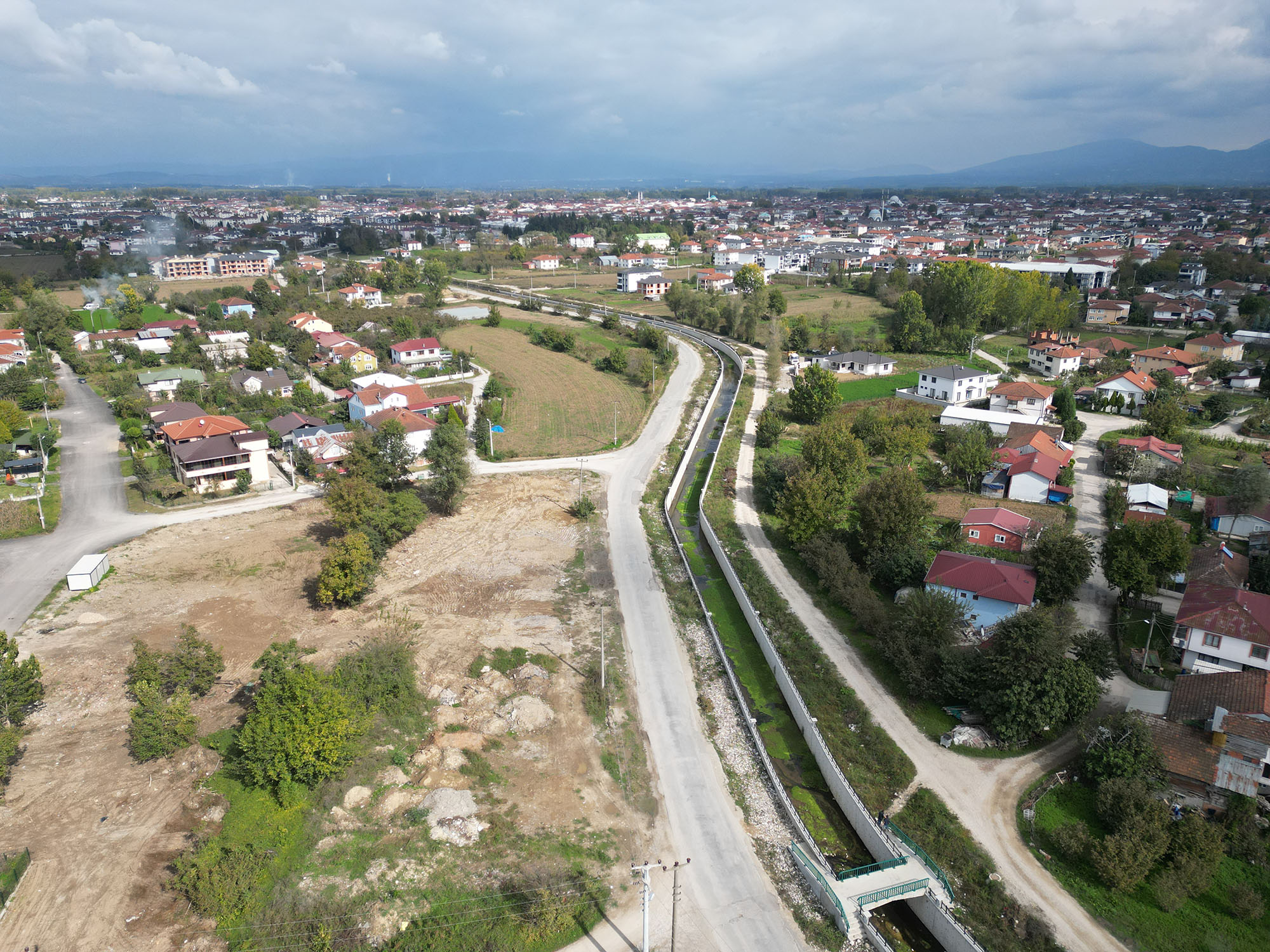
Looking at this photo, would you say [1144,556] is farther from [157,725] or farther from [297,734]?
[157,725]

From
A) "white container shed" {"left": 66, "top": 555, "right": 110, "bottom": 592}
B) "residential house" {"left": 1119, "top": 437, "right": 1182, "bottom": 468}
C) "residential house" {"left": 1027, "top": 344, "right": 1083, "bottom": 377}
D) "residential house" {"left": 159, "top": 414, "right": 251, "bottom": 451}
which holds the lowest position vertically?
"white container shed" {"left": 66, "top": 555, "right": 110, "bottom": 592}

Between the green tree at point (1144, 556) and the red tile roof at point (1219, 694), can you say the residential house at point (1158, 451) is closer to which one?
the green tree at point (1144, 556)

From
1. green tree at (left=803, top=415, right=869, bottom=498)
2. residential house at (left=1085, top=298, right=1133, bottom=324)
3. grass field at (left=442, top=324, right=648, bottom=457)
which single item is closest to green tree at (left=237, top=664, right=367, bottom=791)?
green tree at (left=803, top=415, right=869, bottom=498)

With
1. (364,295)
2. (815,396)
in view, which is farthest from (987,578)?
(364,295)

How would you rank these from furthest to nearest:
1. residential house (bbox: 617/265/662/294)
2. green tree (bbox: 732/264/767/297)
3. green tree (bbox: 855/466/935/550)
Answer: residential house (bbox: 617/265/662/294)
green tree (bbox: 732/264/767/297)
green tree (bbox: 855/466/935/550)

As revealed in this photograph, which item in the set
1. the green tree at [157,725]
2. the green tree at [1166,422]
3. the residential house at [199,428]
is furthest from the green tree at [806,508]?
the residential house at [199,428]

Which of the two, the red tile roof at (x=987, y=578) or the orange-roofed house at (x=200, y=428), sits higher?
the orange-roofed house at (x=200, y=428)

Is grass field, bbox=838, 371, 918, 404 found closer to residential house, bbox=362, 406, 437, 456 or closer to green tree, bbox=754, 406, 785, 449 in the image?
green tree, bbox=754, 406, 785, 449
